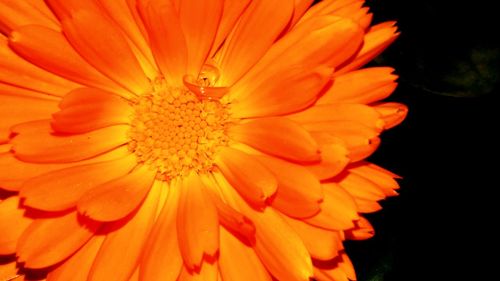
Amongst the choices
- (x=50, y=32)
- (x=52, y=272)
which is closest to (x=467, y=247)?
(x=52, y=272)

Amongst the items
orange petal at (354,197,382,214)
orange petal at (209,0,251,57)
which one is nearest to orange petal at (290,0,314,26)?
orange petal at (209,0,251,57)

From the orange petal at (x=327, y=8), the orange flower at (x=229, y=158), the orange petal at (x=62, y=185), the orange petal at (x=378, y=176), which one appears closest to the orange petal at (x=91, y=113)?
the orange flower at (x=229, y=158)

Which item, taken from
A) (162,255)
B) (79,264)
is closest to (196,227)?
(162,255)

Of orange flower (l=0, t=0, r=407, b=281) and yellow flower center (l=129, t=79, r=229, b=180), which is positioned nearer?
orange flower (l=0, t=0, r=407, b=281)

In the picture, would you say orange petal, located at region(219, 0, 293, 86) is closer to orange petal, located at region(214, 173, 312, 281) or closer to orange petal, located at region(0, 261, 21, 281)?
orange petal, located at region(214, 173, 312, 281)

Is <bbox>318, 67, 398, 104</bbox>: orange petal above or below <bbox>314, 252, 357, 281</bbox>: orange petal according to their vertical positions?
above

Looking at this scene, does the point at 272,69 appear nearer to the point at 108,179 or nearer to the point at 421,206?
the point at 108,179
